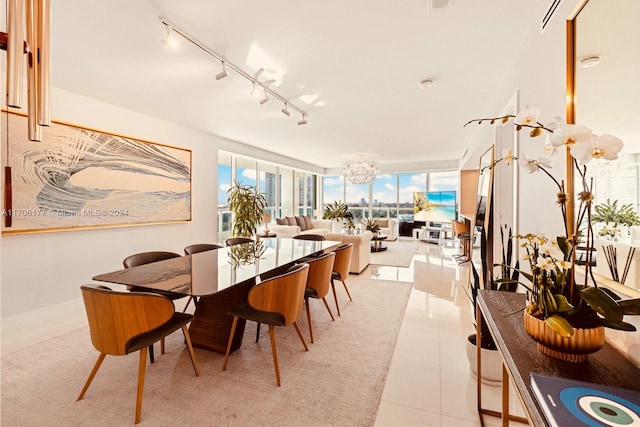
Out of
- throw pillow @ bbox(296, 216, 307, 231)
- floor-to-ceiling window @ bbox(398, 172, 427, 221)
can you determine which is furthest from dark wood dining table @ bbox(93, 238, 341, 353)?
floor-to-ceiling window @ bbox(398, 172, 427, 221)

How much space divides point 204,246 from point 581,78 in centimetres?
341

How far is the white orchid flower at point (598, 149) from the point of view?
941mm

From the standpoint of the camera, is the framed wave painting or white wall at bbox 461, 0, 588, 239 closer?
white wall at bbox 461, 0, 588, 239

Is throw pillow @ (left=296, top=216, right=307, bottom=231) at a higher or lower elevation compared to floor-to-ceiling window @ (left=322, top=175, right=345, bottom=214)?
lower

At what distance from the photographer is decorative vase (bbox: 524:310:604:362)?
39.8 inches

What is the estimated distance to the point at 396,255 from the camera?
6.64 m

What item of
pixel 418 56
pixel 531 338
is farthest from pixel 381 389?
pixel 418 56

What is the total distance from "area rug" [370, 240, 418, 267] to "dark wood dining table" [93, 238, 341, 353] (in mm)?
3095

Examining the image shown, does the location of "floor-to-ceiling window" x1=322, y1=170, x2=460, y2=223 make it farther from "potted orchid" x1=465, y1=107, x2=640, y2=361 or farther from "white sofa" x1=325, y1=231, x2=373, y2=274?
"potted orchid" x1=465, y1=107, x2=640, y2=361

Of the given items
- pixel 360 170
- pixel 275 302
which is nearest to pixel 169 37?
pixel 275 302

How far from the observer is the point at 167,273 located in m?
2.18

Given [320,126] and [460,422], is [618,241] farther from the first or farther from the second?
[320,126]

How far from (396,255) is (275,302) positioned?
4.94 m

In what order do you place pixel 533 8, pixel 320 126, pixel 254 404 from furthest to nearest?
pixel 320 126 → pixel 533 8 → pixel 254 404
